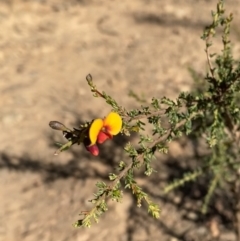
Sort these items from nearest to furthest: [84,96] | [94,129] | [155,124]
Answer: [94,129] → [155,124] → [84,96]

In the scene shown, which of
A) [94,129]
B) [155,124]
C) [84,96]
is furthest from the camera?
[84,96]

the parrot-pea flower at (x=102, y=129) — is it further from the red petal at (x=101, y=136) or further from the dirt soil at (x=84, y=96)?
the dirt soil at (x=84, y=96)

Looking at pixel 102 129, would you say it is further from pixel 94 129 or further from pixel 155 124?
pixel 155 124

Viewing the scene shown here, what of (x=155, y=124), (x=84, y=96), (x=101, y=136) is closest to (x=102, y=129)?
(x=101, y=136)

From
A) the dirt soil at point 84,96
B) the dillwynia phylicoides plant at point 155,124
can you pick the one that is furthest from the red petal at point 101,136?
the dirt soil at point 84,96

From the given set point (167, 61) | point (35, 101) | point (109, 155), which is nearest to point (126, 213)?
point (109, 155)

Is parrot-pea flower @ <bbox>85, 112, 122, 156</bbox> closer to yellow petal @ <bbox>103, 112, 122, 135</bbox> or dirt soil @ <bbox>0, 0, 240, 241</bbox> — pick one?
yellow petal @ <bbox>103, 112, 122, 135</bbox>
